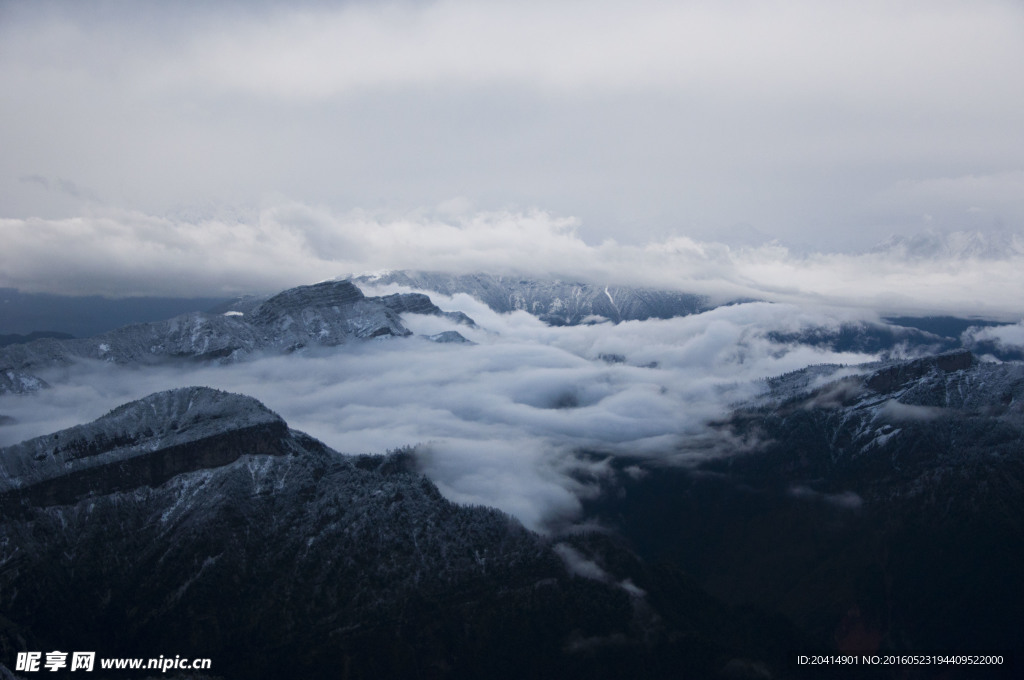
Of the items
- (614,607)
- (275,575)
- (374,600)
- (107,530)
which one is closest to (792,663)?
(614,607)

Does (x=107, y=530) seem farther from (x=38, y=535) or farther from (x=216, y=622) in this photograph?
(x=216, y=622)

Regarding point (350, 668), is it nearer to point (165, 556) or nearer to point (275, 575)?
point (275, 575)

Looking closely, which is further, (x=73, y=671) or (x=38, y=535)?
(x=38, y=535)

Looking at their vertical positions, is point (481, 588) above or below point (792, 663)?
above

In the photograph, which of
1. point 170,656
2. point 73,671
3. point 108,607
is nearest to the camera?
point 73,671

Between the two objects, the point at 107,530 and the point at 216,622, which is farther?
the point at 107,530

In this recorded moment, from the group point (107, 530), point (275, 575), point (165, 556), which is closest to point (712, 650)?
point (275, 575)

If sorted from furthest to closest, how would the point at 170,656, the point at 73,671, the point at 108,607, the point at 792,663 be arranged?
the point at 792,663
the point at 108,607
the point at 170,656
the point at 73,671

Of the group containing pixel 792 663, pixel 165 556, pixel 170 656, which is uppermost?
pixel 165 556

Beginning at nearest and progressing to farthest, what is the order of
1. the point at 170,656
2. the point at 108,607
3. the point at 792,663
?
the point at 170,656 < the point at 108,607 < the point at 792,663
